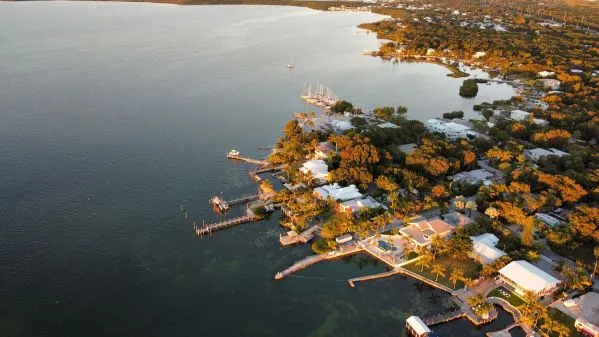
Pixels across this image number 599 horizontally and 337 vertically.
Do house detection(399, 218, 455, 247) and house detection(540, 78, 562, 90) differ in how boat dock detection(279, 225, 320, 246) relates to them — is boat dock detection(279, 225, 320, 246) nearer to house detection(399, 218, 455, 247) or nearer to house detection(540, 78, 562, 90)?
house detection(399, 218, 455, 247)

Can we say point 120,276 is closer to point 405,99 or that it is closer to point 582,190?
point 582,190

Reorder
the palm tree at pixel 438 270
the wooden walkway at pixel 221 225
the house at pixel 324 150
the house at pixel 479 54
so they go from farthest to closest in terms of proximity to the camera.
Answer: the house at pixel 479 54
the house at pixel 324 150
the wooden walkway at pixel 221 225
the palm tree at pixel 438 270

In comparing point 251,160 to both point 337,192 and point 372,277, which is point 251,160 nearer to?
point 337,192

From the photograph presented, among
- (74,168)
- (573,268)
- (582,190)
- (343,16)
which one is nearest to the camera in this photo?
(573,268)

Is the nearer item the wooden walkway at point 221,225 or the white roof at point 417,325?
the white roof at point 417,325

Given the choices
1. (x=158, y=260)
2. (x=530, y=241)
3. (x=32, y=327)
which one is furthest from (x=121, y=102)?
(x=530, y=241)

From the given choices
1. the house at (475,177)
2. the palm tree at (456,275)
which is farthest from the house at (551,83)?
the palm tree at (456,275)

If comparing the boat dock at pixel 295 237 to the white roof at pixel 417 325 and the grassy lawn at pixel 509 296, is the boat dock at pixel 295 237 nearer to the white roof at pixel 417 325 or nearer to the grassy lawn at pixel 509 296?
the white roof at pixel 417 325

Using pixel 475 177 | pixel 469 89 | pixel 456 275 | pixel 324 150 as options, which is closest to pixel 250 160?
pixel 324 150
